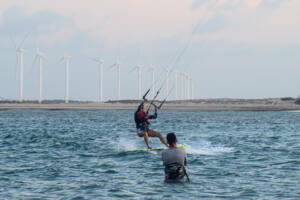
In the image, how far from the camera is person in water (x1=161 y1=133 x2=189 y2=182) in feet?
54.2

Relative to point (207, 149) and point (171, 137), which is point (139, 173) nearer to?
point (171, 137)

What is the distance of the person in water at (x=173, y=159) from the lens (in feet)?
54.2

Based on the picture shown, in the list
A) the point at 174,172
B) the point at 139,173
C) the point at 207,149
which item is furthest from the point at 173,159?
the point at 207,149

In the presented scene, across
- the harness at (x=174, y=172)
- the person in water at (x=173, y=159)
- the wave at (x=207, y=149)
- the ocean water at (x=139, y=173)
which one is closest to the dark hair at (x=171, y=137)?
the person in water at (x=173, y=159)

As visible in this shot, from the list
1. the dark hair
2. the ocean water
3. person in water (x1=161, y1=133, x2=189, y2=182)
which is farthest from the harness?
the dark hair

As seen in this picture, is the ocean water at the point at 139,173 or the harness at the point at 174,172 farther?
the harness at the point at 174,172

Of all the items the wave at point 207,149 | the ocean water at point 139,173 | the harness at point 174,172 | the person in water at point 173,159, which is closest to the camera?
the ocean water at point 139,173

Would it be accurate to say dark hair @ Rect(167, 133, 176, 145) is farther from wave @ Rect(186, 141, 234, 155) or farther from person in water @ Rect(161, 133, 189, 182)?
wave @ Rect(186, 141, 234, 155)

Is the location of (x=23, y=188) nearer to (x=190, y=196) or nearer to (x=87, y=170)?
(x=87, y=170)

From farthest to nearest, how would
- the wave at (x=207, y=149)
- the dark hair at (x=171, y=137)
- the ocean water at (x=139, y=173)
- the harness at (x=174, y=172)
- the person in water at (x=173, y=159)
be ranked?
the wave at (x=207, y=149) → the harness at (x=174, y=172) → the person in water at (x=173, y=159) → the dark hair at (x=171, y=137) → the ocean water at (x=139, y=173)

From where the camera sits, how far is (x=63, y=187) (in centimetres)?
1697

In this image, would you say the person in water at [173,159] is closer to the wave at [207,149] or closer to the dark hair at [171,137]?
the dark hair at [171,137]

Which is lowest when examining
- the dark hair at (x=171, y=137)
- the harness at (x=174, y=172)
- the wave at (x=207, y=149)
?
the wave at (x=207, y=149)

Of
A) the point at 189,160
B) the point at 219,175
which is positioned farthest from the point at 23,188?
the point at 189,160
